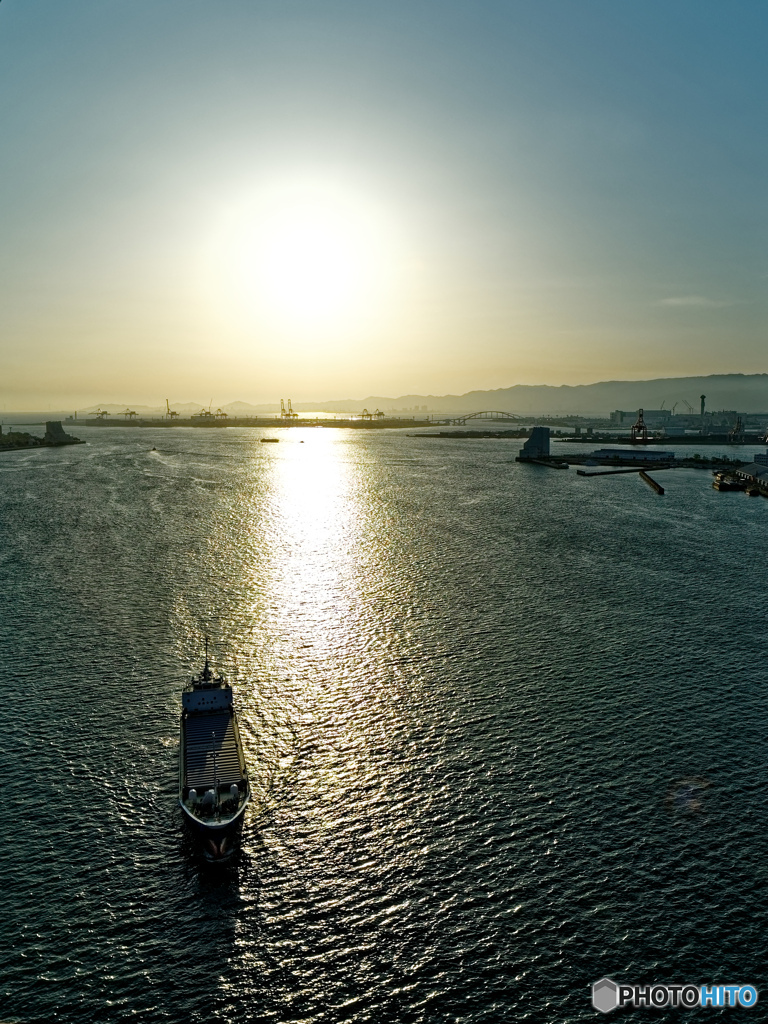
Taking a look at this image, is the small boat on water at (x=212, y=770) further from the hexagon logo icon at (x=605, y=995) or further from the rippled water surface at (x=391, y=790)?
the hexagon logo icon at (x=605, y=995)

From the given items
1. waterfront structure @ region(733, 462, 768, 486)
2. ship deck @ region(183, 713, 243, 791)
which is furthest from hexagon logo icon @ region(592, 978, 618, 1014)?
waterfront structure @ region(733, 462, 768, 486)

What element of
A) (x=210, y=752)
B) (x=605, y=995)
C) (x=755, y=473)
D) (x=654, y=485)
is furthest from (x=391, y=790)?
(x=755, y=473)

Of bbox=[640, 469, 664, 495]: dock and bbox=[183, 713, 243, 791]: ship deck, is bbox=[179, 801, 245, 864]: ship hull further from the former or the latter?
bbox=[640, 469, 664, 495]: dock

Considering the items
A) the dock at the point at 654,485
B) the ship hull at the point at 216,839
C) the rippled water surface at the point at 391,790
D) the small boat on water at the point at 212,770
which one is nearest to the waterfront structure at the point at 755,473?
the dock at the point at 654,485

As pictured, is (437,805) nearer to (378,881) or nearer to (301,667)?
(378,881)

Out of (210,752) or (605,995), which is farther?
(210,752)

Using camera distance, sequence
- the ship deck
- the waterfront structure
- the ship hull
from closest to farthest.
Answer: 1. the ship hull
2. the ship deck
3. the waterfront structure

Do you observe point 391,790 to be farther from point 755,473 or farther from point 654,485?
point 755,473
